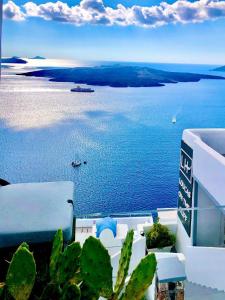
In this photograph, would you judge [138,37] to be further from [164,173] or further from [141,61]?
[164,173]

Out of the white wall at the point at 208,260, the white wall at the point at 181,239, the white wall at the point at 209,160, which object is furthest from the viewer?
the white wall at the point at 181,239

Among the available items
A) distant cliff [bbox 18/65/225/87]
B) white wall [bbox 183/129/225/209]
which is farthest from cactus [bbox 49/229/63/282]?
distant cliff [bbox 18/65/225/87]

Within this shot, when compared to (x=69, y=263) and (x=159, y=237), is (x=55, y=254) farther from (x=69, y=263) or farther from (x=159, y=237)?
(x=159, y=237)

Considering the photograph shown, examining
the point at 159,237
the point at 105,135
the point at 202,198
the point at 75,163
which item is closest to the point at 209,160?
the point at 202,198

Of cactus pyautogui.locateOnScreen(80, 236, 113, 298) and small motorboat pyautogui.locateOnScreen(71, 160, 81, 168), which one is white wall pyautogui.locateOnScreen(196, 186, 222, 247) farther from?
small motorboat pyautogui.locateOnScreen(71, 160, 81, 168)

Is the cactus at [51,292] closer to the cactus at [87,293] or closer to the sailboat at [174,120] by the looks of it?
the cactus at [87,293]

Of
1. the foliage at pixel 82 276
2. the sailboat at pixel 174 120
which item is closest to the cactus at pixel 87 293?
the foliage at pixel 82 276

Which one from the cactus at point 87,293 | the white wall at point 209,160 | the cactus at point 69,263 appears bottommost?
the white wall at point 209,160
